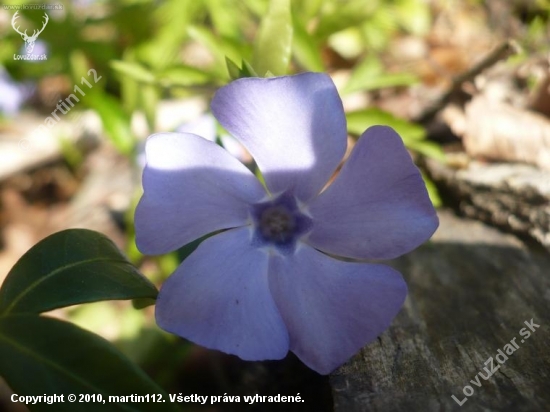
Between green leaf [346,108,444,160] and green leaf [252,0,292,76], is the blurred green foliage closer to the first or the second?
green leaf [252,0,292,76]

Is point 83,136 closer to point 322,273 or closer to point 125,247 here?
point 125,247

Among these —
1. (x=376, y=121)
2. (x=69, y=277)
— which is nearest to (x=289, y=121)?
(x=69, y=277)

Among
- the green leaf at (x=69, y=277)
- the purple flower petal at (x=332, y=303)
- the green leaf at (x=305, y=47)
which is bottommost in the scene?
the purple flower petal at (x=332, y=303)

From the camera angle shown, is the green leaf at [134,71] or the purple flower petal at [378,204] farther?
the green leaf at [134,71]

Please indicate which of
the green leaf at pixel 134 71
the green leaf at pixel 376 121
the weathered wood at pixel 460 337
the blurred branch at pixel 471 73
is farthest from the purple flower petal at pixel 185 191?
the blurred branch at pixel 471 73

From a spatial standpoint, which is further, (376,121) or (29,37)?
(29,37)

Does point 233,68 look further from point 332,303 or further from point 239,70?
point 332,303

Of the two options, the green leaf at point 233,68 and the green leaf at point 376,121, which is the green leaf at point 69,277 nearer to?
the green leaf at point 233,68

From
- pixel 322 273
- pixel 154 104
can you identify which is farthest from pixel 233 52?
pixel 322 273
